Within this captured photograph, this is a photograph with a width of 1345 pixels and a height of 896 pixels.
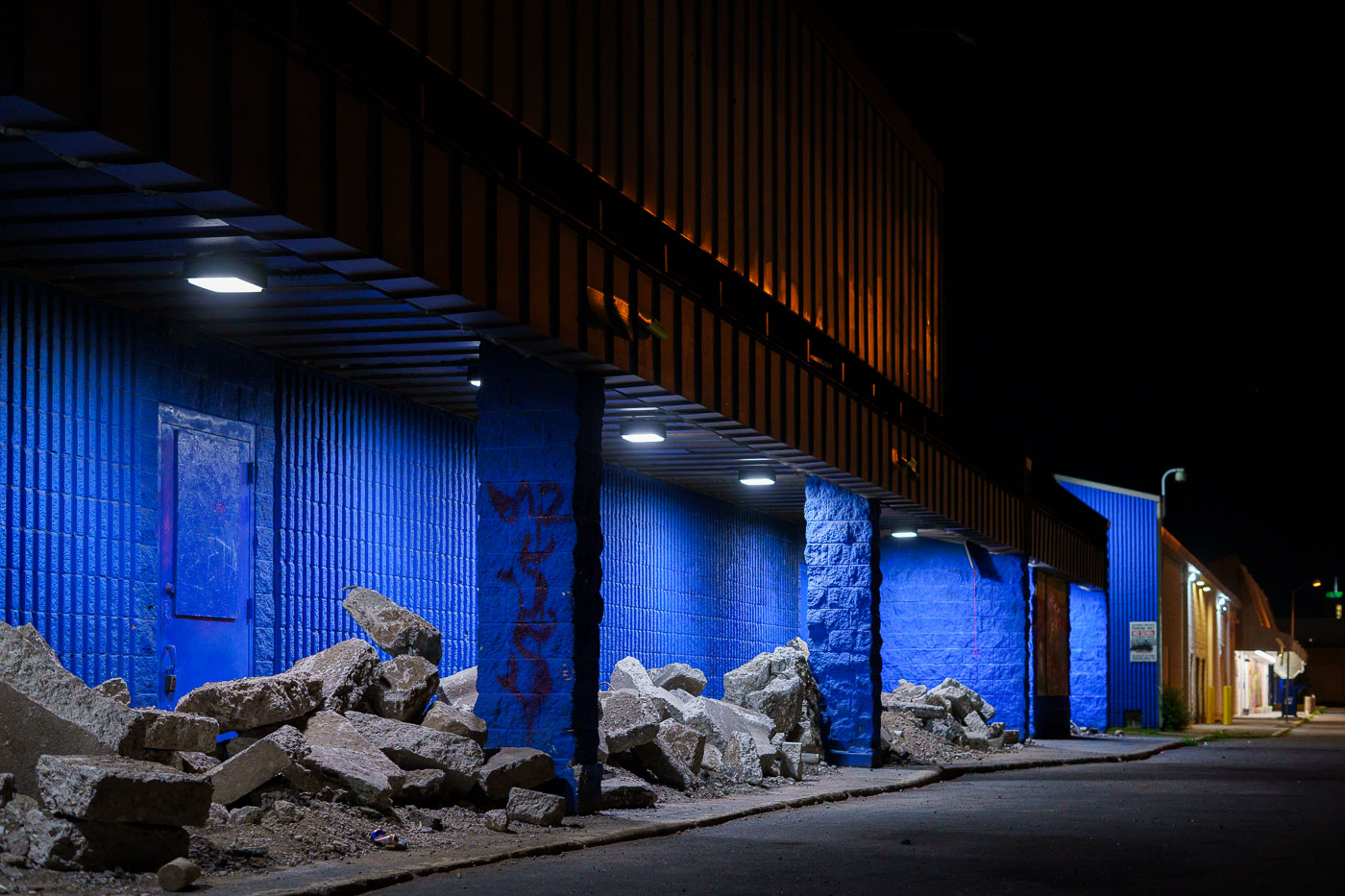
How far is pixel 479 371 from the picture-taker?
47.1ft

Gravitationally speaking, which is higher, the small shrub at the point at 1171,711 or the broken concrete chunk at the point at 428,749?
the broken concrete chunk at the point at 428,749

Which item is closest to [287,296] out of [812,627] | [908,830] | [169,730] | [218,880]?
[169,730]

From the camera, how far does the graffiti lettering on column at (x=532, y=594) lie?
13.9 m

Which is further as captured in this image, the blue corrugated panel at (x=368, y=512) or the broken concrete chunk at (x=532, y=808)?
the blue corrugated panel at (x=368, y=512)

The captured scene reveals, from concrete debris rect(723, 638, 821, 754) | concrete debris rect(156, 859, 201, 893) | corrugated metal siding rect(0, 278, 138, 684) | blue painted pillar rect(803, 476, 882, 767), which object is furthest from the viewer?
blue painted pillar rect(803, 476, 882, 767)

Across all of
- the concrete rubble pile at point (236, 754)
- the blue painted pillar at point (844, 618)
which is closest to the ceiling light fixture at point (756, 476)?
the blue painted pillar at point (844, 618)

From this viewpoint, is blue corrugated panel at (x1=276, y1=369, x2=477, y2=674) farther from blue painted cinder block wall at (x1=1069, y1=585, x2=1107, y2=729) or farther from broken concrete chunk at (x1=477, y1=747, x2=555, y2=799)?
blue painted cinder block wall at (x1=1069, y1=585, x2=1107, y2=729)

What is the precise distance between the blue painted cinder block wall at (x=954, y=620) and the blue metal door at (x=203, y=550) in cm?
1837

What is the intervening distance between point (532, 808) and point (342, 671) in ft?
7.10

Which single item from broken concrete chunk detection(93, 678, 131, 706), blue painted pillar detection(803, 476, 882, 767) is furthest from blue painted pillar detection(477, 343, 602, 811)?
blue painted pillar detection(803, 476, 882, 767)

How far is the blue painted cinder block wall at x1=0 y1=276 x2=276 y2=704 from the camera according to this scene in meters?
11.9

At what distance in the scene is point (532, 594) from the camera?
550 inches

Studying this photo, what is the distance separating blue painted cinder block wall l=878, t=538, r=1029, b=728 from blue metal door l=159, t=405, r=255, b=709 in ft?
60.3

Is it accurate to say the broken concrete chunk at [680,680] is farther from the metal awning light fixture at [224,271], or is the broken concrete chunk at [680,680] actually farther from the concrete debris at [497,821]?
the metal awning light fixture at [224,271]
